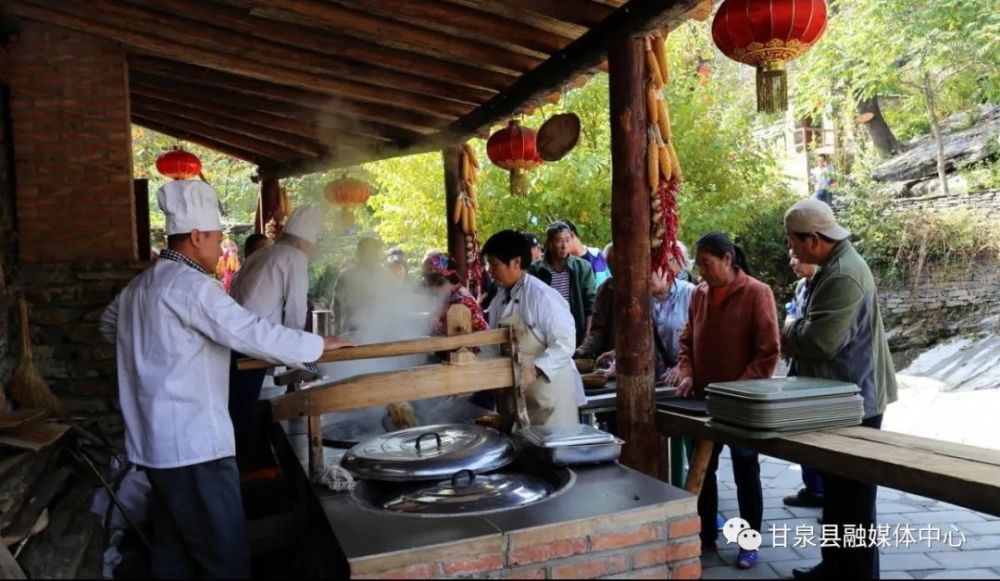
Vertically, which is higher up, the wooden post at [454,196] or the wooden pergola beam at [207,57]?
the wooden pergola beam at [207,57]

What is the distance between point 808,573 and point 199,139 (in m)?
8.89

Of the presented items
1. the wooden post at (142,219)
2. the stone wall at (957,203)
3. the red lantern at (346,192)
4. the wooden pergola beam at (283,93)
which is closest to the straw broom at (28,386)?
the wooden post at (142,219)

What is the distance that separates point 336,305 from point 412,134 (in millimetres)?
2343

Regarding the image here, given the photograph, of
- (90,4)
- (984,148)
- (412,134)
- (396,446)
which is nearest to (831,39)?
(984,148)

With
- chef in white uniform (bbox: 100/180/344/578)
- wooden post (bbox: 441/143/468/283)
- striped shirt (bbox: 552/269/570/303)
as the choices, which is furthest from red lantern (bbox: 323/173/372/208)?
chef in white uniform (bbox: 100/180/344/578)

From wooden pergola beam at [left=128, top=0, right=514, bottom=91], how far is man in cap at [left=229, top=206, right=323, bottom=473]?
1429 mm

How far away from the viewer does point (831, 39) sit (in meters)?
16.9

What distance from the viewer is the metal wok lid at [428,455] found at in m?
2.91

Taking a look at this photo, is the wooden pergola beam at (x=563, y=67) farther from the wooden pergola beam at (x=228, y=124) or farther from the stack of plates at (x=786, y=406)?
the stack of plates at (x=786, y=406)

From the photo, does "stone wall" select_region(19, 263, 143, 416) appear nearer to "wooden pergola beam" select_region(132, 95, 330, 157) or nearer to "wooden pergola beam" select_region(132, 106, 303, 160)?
"wooden pergola beam" select_region(132, 95, 330, 157)

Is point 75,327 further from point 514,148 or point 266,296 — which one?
point 514,148

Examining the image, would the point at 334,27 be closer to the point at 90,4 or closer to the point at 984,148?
the point at 90,4

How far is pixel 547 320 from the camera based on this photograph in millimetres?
4215

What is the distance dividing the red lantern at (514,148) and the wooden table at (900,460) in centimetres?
363
